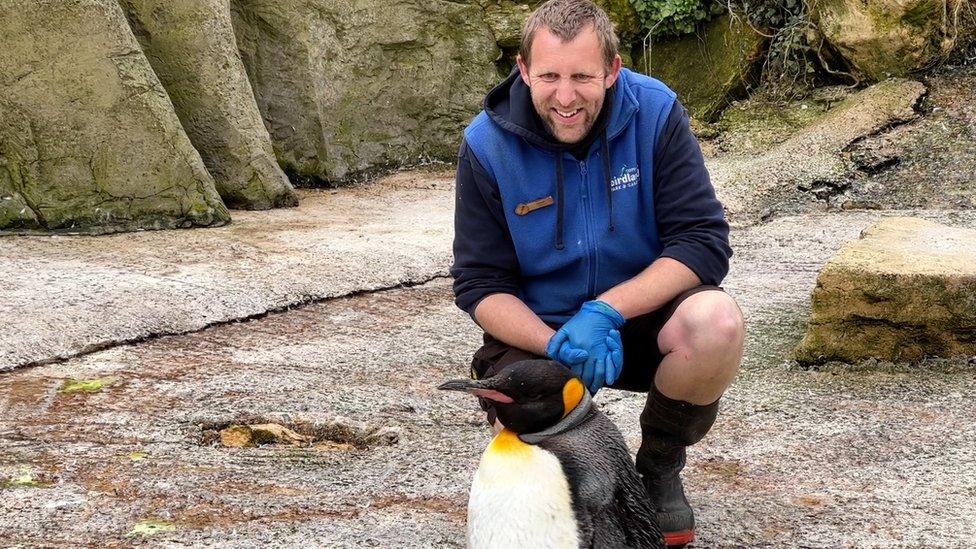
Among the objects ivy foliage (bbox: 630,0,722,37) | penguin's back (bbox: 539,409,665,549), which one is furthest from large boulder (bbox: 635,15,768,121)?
penguin's back (bbox: 539,409,665,549)

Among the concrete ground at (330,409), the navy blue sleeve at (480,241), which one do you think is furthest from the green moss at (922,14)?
the navy blue sleeve at (480,241)

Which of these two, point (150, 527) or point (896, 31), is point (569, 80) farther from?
point (896, 31)

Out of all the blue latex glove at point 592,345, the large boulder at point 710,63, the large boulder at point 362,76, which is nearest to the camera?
the blue latex glove at point 592,345

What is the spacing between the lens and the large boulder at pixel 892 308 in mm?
3764

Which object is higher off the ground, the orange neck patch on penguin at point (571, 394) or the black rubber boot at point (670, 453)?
the orange neck patch on penguin at point (571, 394)

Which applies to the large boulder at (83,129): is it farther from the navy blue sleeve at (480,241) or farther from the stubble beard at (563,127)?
the stubble beard at (563,127)

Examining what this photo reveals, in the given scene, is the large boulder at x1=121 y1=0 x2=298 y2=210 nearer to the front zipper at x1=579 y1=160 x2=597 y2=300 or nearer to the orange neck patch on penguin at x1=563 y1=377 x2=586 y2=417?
the front zipper at x1=579 y1=160 x2=597 y2=300

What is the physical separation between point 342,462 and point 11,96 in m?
3.17

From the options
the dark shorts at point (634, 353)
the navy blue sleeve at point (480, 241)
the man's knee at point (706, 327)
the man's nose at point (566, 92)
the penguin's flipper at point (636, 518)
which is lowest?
the penguin's flipper at point (636, 518)

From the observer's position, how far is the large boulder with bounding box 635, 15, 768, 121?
7633 millimetres

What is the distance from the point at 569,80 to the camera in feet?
8.46

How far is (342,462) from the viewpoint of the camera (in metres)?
3.08

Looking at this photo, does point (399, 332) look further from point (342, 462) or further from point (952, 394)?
point (952, 394)

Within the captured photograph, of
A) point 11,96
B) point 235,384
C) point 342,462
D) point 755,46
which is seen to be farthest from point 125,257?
point 755,46
